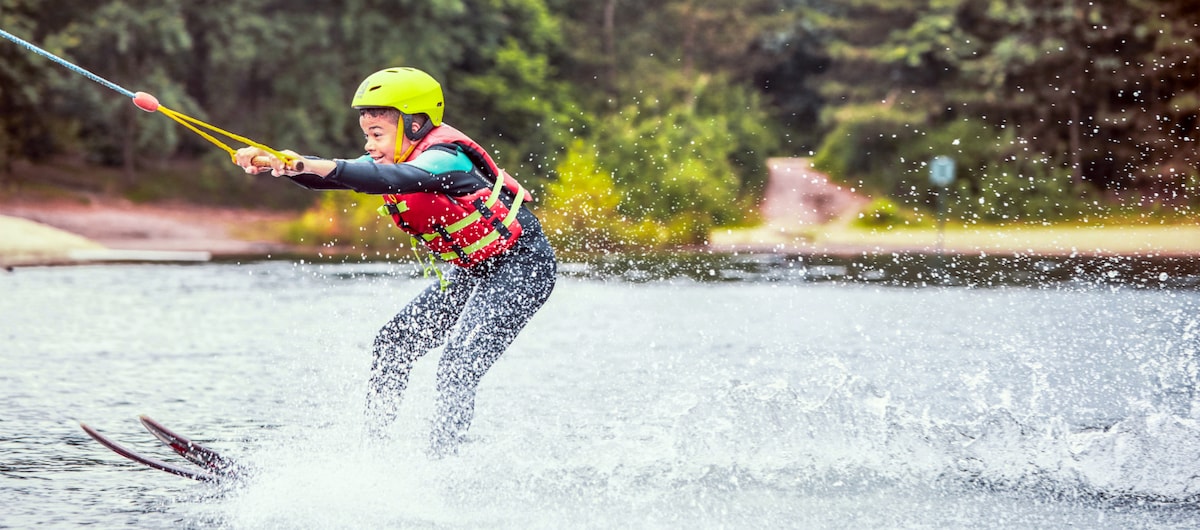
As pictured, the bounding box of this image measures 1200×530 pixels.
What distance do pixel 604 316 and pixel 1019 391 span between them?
222 inches

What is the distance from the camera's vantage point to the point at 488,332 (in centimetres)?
620

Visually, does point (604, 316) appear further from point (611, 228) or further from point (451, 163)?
point (611, 228)

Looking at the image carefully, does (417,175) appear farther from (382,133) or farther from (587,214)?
(587,214)

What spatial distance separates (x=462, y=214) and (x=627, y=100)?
3650cm

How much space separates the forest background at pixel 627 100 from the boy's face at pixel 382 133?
22.5m

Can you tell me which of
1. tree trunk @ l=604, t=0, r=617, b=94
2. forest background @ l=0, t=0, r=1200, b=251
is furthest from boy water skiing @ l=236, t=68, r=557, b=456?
tree trunk @ l=604, t=0, r=617, b=94

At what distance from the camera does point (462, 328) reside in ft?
20.4

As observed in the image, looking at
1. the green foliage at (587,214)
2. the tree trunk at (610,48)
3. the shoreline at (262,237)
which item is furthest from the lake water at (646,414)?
the tree trunk at (610,48)

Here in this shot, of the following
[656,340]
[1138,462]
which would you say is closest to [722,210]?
[656,340]

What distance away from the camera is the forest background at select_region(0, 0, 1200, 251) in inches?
1340

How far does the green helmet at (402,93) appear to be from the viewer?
5.81m

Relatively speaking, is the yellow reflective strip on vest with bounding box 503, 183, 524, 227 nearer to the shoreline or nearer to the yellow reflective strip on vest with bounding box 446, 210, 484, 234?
the yellow reflective strip on vest with bounding box 446, 210, 484, 234

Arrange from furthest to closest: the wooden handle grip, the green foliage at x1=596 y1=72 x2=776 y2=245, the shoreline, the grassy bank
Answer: the green foliage at x1=596 y1=72 x2=776 y2=245 < the grassy bank < the shoreline < the wooden handle grip

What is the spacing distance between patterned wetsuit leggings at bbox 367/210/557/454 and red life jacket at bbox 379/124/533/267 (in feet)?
0.32
